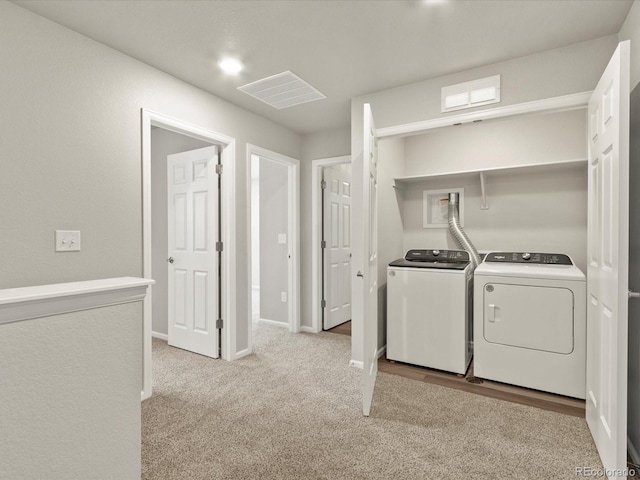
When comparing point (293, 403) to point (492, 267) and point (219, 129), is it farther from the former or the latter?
point (219, 129)

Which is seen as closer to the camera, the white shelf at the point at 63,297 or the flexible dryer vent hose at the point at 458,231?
the white shelf at the point at 63,297

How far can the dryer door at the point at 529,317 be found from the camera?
244cm

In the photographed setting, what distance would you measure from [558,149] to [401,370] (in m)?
2.44

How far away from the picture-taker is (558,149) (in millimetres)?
3035

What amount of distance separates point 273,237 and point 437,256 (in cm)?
204

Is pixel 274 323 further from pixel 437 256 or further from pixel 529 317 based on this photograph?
pixel 529 317

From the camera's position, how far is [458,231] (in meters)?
3.40

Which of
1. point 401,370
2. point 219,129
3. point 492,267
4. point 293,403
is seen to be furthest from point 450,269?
point 219,129

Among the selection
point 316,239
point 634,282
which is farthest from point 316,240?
point 634,282

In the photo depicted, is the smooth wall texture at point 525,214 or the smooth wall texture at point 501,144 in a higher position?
the smooth wall texture at point 501,144

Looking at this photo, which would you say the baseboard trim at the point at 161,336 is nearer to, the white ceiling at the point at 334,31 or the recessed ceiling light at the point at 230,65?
the white ceiling at the point at 334,31

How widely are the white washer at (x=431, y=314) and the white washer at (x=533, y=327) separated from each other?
135mm

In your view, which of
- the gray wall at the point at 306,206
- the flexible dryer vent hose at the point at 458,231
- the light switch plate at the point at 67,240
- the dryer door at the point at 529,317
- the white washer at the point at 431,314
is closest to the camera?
the light switch plate at the point at 67,240

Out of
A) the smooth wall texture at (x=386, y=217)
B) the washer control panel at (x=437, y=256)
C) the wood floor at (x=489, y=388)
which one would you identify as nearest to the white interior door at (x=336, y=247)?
the smooth wall texture at (x=386, y=217)
